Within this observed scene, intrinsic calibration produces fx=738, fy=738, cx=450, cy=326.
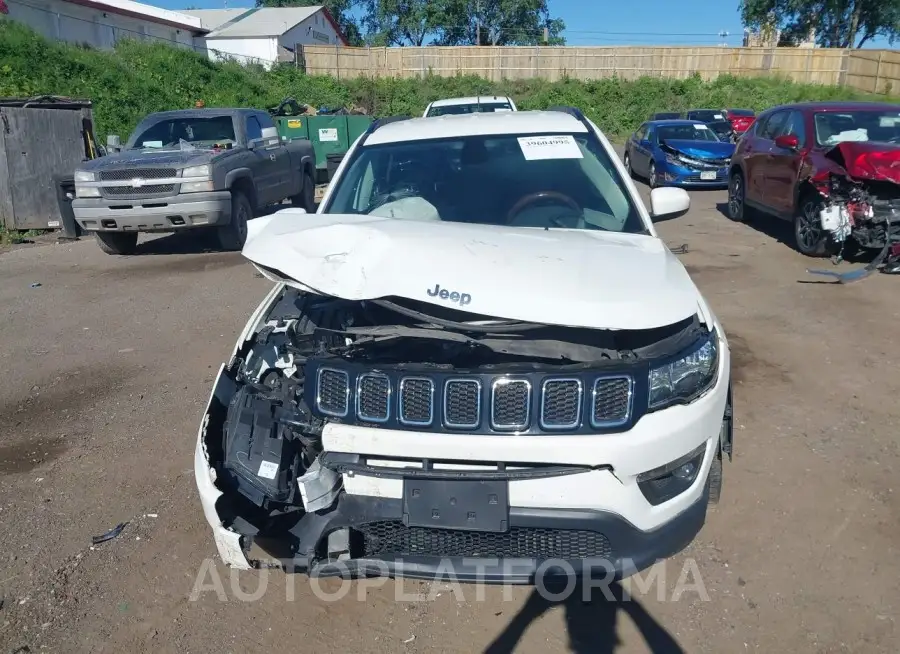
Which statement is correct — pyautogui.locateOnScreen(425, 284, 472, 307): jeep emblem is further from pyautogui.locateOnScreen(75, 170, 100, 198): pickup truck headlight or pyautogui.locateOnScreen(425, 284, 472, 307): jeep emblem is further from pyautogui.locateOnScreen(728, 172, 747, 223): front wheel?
pyautogui.locateOnScreen(728, 172, 747, 223): front wheel

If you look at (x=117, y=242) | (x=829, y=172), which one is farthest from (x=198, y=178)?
(x=829, y=172)

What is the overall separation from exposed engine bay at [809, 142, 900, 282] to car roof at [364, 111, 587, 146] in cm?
434

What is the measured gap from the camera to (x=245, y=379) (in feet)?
9.68

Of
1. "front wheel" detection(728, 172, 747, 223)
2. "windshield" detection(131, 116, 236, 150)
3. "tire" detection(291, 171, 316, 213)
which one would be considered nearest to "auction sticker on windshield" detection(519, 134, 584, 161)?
"windshield" detection(131, 116, 236, 150)

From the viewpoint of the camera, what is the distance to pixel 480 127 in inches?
166

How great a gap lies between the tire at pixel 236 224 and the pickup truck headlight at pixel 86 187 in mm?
1524

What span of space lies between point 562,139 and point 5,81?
17.4m

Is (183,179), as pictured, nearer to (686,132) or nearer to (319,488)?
(319,488)

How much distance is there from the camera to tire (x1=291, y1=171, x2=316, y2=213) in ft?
41.3

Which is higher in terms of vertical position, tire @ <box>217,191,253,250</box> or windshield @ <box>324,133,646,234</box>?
windshield @ <box>324,133,646,234</box>

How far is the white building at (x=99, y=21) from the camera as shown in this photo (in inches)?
1080

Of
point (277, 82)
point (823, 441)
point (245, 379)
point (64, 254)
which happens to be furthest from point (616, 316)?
point (277, 82)

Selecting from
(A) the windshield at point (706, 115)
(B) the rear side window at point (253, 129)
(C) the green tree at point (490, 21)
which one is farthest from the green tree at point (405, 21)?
(B) the rear side window at point (253, 129)

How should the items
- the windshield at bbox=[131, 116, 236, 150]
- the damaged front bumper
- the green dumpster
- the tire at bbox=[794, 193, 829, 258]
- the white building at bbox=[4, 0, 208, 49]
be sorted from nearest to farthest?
the damaged front bumper → the tire at bbox=[794, 193, 829, 258] → the windshield at bbox=[131, 116, 236, 150] → the green dumpster → the white building at bbox=[4, 0, 208, 49]
